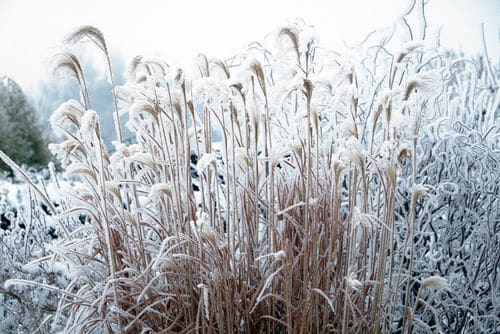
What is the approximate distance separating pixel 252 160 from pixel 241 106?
9cm

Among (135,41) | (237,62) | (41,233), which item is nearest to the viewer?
(237,62)

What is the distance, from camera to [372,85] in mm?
1470

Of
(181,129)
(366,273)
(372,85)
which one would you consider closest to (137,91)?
(181,129)

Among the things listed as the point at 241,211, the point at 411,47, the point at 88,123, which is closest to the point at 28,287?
the point at 241,211

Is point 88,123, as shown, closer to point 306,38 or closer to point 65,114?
point 65,114

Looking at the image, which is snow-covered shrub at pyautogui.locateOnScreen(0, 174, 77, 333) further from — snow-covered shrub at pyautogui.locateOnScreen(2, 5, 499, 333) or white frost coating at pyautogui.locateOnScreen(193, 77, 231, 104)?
white frost coating at pyautogui.locateOnScreen(193, 77, 231, 104)

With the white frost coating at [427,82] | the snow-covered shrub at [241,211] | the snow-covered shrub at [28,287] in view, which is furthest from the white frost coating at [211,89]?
the snow-covered shrub at [28,287]

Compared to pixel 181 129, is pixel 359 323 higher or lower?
lower

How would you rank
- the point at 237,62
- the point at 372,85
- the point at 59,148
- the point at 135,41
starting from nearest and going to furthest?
the point at 59,148 → the point at 237,62 → the point at 372,85 → the point at 135,41

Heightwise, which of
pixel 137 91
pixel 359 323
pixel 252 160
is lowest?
pixel 359 323

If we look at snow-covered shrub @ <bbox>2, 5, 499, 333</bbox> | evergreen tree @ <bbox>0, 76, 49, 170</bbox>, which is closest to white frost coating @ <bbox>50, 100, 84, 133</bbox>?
snow-covered shrub @ <bbox>2, 5, 499, 333</bbox>

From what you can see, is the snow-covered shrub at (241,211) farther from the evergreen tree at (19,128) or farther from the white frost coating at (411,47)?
the evergreen tree at (19,128)

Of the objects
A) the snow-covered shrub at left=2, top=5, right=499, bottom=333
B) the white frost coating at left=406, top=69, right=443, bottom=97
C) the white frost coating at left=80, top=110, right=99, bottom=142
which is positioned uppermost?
the white frost coating at left=406, top=69, right=443, bottom=97

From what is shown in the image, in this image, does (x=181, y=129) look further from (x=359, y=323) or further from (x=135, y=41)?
(x=135, y=41)
